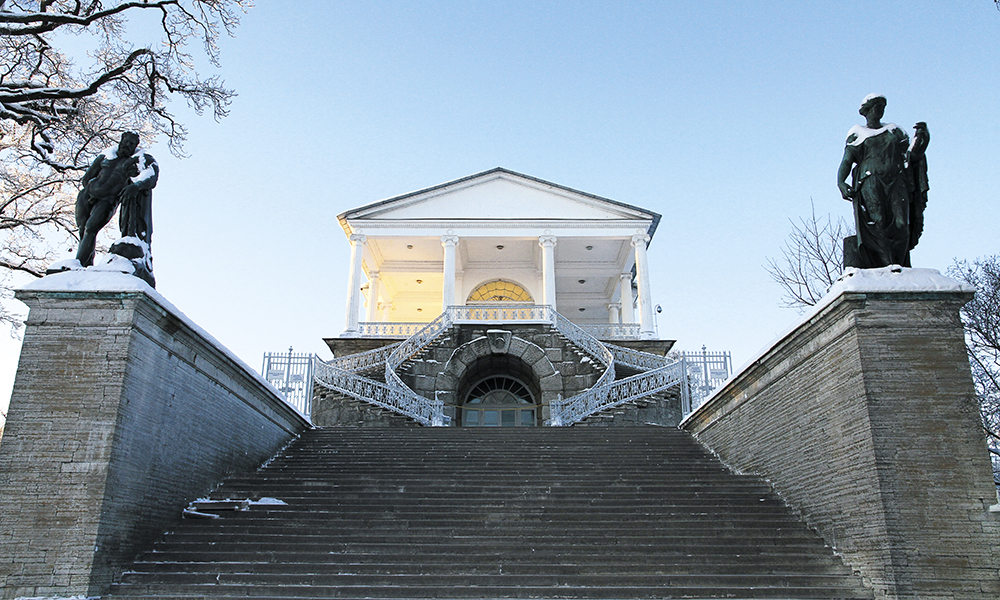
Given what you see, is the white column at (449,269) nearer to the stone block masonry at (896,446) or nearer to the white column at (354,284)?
the white column at (354,284)

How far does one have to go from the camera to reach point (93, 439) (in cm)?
742

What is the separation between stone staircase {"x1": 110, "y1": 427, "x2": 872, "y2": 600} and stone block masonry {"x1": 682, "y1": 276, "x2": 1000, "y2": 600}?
0.53 m

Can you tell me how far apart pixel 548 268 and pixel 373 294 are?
8.23m

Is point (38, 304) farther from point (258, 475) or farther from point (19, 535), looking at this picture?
point (258, 475)

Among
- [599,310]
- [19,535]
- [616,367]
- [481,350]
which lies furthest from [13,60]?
[599,310]

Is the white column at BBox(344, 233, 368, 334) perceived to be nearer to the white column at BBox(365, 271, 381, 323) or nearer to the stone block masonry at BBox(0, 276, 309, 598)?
the white column at BBox(365, 271, 381, 323)

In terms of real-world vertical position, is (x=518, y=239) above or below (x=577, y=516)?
above

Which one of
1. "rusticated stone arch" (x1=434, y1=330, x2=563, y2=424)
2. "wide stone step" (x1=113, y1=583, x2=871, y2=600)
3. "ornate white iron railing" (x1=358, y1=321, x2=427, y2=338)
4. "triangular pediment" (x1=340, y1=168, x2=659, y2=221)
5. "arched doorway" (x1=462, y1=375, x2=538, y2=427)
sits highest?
"triangular pediment" (x1=340, y1=168, x2=659, y2=221)

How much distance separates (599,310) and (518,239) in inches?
277

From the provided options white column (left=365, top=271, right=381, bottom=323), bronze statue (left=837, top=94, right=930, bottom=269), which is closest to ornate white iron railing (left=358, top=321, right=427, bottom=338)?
white column (left=365, top=271, right=381, bottom=323)

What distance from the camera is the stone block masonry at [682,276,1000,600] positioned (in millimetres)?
6727

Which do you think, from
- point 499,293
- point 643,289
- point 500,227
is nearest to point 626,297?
point 643,289

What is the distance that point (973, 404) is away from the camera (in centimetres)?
723

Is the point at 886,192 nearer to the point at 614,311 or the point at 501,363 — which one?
the point at 501,363
